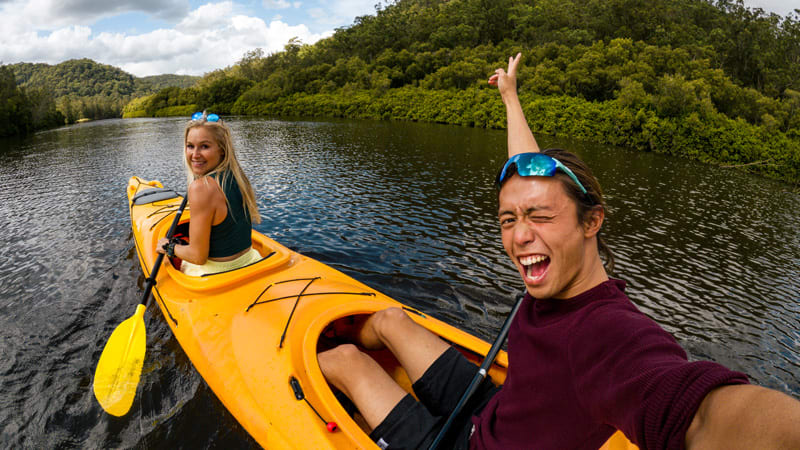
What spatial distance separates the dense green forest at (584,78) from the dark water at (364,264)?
9.58 meters

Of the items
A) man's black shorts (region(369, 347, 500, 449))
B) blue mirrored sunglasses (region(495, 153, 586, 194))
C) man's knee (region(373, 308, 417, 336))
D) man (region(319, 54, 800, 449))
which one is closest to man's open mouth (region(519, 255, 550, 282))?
man (region(319, 54, 800, 449))

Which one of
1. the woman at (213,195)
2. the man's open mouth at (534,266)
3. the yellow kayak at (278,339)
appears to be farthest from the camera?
the woman at (213,195)

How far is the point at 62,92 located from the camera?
101 meters

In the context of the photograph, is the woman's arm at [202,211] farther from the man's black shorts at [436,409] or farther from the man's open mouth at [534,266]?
the man's open mouth at [534,266]

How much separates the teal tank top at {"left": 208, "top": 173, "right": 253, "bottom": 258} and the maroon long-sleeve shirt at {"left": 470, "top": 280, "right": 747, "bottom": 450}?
3.18 m

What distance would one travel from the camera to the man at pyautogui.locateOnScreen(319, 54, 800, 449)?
87cm

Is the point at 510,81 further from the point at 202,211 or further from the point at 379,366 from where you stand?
the point at 202,211

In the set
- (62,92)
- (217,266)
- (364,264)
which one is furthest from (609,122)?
(62,92)

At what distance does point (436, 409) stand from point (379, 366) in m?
0.49

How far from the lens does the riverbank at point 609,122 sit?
20.0 m

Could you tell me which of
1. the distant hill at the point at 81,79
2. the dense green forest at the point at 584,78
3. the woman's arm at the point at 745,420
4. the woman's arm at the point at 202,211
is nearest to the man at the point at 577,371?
the woman's arm at the point at 745,420

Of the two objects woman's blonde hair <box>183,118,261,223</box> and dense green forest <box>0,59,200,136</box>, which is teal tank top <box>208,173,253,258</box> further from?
dense green forest <box>0,59,200,136</box>

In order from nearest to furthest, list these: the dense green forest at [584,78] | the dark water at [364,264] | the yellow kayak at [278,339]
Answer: the yellow kayak at [278,339]
the dark water at [364,264]
the dense green forest at [584,78]

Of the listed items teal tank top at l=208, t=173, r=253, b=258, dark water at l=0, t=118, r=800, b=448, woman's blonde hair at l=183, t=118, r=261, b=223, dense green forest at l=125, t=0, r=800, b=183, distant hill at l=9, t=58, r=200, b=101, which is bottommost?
dark water at l=0, t=118, r=800, b=448
